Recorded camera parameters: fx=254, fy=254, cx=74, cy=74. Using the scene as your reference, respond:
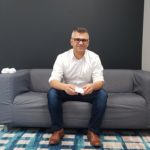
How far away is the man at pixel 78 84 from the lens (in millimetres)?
2553

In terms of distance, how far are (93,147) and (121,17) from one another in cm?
193

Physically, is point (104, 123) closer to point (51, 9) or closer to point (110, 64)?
point (110, 64)

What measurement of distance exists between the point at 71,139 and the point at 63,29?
5.39 feet

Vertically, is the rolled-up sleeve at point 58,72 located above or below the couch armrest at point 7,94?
above

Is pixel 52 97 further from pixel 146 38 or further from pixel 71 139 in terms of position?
pixel 146 38

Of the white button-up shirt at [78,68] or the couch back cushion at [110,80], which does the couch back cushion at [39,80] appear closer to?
the couch back cushion at [110,80]

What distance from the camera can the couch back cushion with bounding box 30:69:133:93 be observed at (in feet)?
10.6

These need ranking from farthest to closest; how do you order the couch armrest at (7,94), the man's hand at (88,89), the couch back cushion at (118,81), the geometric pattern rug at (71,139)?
the couch back cushion at (118,81) < the couch armrest at (7,94) < the man's hand at (88,89) < the geometric pattern rug at (71,139)

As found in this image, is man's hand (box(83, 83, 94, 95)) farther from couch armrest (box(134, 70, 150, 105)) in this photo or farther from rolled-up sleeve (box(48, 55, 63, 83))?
couch armrest (box(134, 70, 150, 105))

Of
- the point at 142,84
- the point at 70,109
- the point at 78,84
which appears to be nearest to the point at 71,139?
the point at 70,109

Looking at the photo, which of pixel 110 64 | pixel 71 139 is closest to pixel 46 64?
pixel 110 64

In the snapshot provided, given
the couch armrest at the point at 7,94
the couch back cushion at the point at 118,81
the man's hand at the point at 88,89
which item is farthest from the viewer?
the couch back cushion at the point at 118,81

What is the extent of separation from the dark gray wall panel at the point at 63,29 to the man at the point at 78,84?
0.85 meters

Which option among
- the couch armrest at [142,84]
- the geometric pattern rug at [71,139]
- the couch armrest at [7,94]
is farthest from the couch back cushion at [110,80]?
the geometric pattern rug at [71,139]
